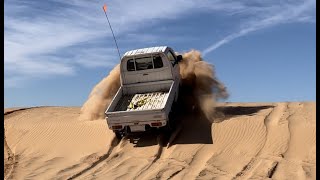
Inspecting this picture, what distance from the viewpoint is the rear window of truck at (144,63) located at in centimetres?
1565

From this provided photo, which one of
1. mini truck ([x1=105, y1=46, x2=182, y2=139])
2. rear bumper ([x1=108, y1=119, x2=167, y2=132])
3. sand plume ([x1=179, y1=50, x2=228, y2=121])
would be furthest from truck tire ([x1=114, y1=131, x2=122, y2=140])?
sand plume ([x1=179, y1=50, x2=228, y2=121])

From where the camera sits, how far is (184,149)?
12.8 meters

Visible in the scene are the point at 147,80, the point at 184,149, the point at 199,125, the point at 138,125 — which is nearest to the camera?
the point at 184,149

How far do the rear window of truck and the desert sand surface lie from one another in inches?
79.1

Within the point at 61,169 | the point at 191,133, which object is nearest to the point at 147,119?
the point at 191,133

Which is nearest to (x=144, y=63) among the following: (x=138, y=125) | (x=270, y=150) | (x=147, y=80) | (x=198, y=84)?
(x=147, y=80)

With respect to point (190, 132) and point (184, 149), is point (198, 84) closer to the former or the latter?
point (190, 132)

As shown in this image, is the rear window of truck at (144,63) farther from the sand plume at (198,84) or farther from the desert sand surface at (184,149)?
the desert sand surface at (184,149)

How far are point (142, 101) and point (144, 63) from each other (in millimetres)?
1618

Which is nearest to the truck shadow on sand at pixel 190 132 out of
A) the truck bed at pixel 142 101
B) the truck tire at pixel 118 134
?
the truck tire at pixel 118 134

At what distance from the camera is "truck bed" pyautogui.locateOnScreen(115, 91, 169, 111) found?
14.3 metres

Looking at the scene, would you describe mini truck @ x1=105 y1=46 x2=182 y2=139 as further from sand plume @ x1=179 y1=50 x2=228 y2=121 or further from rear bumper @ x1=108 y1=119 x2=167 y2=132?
sand plume @ x1=179 y1=50 x2=228 y2=121

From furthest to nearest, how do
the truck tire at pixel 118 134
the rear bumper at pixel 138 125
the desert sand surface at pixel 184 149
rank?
1. the truck tire at pixel 118 134
2. the rear bumper at pixel 138 125
3. the desert sand surface at pixel 184 149

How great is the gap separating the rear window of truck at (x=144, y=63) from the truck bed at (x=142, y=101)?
2.95 ft
